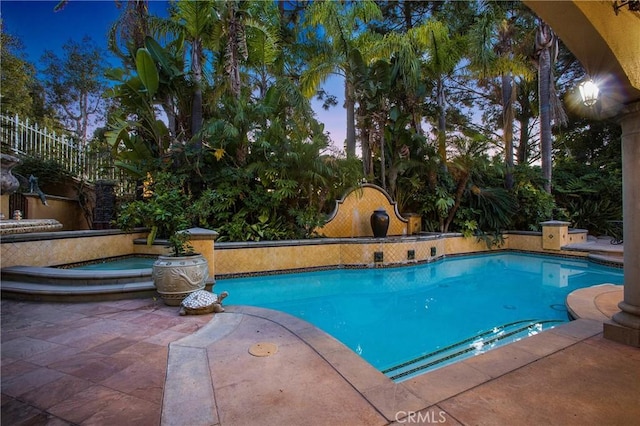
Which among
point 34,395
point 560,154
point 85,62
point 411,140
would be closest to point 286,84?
point 411,140

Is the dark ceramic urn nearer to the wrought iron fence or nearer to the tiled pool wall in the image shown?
the tiled pool wall

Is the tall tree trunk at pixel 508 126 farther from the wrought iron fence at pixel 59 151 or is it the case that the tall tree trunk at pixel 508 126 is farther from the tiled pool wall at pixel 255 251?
the wrought iron fence at pixel 59 151

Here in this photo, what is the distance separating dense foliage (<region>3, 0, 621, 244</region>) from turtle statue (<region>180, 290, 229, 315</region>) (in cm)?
361

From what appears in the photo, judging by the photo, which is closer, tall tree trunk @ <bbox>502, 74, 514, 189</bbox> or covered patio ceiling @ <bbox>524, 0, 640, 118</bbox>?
covered patio ceiling @ <bbox>524, 0, 640, 118</bbox>

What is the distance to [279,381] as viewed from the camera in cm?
223

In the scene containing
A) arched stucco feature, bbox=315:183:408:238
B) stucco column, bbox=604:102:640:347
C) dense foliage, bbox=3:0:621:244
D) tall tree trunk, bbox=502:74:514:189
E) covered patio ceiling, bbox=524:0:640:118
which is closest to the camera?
covered patio ceiling, bbox=524:0:640:118

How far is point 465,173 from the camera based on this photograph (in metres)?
10.7

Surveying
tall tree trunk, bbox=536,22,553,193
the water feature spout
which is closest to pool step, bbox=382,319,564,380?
the water feature spout

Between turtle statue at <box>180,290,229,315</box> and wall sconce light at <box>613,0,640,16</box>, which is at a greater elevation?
wall sconce light at <box>613,0,640,16</box>

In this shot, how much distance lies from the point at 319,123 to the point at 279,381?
820 cm

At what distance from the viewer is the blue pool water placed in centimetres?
385

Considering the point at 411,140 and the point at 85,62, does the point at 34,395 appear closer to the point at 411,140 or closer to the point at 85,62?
the point at 411,140

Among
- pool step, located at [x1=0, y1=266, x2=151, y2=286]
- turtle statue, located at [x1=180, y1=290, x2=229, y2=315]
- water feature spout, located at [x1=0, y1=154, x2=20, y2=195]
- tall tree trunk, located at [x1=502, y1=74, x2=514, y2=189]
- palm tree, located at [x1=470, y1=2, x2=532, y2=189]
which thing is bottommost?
turtle statue, located at [x1=180, y1=290, x2=229, y2=315]

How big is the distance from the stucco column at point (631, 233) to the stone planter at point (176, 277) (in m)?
4.48
